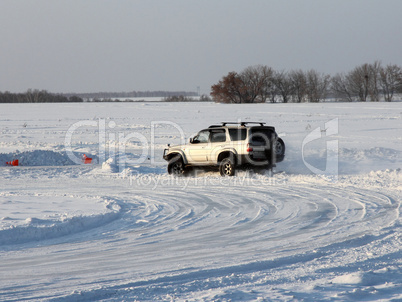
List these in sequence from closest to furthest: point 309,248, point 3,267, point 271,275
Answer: point 271,275 < point 3,267 < point 309,248

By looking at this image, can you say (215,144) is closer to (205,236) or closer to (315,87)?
(205,236)

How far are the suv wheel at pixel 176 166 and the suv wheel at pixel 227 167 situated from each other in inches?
63.8

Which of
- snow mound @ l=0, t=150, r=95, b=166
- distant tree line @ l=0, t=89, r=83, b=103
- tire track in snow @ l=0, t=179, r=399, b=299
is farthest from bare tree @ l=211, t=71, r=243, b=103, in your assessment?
tire track in snow @ l=0, t=179, r=399, b=299

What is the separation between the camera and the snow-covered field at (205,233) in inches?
246

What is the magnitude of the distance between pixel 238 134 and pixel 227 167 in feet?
3.85

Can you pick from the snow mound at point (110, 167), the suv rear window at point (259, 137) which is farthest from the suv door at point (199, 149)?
the snow mound at point (110, 167)

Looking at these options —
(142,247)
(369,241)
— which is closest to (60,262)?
(142,247)

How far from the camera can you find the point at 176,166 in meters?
19.3

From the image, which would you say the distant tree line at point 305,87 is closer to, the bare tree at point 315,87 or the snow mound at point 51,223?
the bare tree at point 315,87

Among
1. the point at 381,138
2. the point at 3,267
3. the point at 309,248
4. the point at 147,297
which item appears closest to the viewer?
the point at 147,297

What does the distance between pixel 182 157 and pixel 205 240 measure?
34.6ft

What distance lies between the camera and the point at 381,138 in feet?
95.5

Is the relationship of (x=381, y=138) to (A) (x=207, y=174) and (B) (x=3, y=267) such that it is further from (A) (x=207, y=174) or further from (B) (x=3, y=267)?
(B) (x=3, y=267)

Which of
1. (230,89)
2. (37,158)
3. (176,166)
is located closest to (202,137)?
(176,166)
